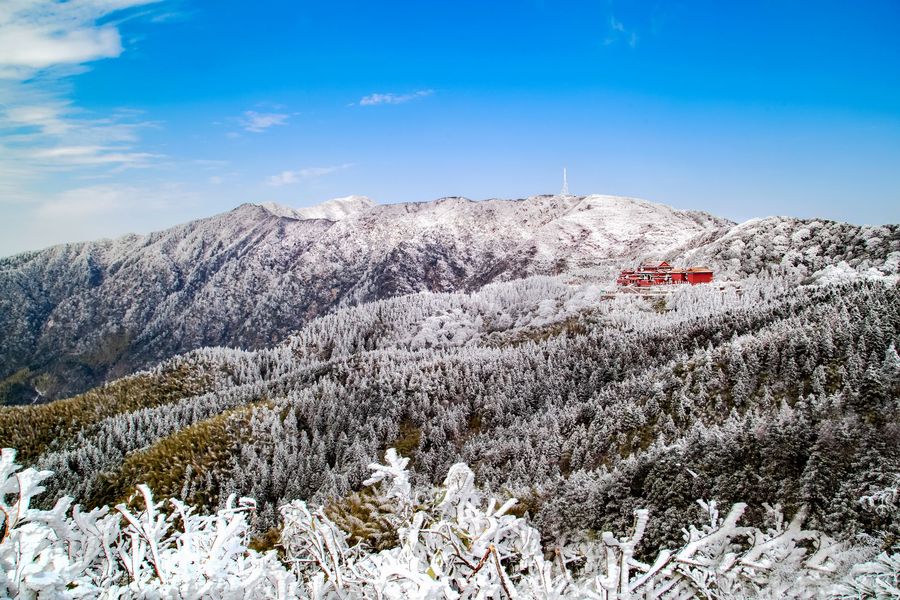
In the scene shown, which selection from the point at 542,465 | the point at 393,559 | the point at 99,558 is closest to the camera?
the point at 393,559

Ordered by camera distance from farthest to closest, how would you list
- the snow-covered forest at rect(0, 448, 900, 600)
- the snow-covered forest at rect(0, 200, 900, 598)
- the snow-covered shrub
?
the snow-covered forest at rect(0, 200, 900, 598), the snow-covered forest at rect(0, 448, 900, 600), the snow-covered shrub

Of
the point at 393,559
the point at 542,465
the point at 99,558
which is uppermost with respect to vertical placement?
the point at 393,559

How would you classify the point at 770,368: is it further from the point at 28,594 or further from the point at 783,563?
the point at 28,594

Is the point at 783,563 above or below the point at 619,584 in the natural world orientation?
below

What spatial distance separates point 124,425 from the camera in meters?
165

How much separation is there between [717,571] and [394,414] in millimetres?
153096

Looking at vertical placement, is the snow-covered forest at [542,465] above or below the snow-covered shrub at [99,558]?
below

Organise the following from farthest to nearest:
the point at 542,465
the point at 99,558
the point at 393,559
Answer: the point at 542,465 → the point at 99,558 → the point at 393,559

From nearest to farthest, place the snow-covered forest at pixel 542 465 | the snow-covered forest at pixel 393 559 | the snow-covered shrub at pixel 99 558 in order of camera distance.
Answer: the snow-covered shrub at pixel 99 558
the snow-covered forest at pixel 393 559
the snow-covered forest at pixel 542 465

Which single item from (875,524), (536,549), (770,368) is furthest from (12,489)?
(770,368)

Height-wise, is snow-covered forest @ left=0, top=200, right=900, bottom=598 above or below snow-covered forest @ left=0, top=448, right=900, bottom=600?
below

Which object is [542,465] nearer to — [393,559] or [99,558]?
[99,558]

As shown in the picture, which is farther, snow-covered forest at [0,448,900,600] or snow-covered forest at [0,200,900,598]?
snow-covered forest at [0,200,900,598]

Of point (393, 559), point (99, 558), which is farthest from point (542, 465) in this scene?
point (393, 559)
